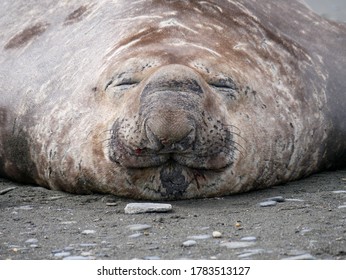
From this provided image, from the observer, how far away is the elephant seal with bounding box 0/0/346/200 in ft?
19.6

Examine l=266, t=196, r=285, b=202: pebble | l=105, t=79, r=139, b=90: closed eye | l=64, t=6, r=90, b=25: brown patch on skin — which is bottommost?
l=266, t=196, r=285, b=202: pebble

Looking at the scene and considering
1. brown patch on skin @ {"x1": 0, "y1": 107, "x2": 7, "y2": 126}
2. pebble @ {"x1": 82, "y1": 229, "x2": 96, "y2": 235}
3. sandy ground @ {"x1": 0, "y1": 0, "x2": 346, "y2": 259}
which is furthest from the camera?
brown patch on skin @ {"x1": 0, "y1": 107, "x2": 7, "y2": 126}

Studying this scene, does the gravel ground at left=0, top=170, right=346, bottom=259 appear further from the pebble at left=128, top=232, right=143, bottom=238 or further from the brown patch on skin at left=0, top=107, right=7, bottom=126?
the brown patch on skin at left=0, top=107, right=7, bottom=126

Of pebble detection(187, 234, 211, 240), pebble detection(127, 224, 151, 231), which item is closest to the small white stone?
pebble detection(127, 224, 151, 231)

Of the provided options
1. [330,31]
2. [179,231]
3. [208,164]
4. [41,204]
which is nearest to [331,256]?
[179,231]

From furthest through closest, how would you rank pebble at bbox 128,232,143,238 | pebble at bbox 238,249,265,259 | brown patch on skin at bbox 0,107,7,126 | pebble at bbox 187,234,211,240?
brown patch on skin at bbox 0,107,7,126 → pebble at bbox 128,232,143,238 → pebble at bbox 187,234,211,240 → pebble at bbox 238,249,265,259

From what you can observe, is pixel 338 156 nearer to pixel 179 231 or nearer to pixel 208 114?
pixel 208 114

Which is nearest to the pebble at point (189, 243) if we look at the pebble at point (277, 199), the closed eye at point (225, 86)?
the pebble at point (277, 199)

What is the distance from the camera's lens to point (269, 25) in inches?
279

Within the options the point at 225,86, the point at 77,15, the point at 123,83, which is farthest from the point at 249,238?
the point at 77,15

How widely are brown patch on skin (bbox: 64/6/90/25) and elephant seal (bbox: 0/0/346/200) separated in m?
0.01

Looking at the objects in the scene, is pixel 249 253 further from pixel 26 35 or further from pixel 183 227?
pixel 26 35

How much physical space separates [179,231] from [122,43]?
5.43ft

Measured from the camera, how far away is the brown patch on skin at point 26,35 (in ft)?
24.3
